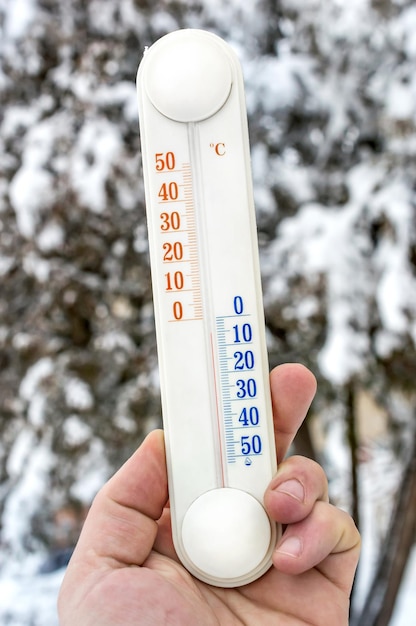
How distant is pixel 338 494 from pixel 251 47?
4.01ft

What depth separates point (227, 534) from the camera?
0.61 m

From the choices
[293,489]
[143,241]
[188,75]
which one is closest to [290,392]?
[293,489]

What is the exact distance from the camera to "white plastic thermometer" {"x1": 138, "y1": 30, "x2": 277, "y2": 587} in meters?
0.62

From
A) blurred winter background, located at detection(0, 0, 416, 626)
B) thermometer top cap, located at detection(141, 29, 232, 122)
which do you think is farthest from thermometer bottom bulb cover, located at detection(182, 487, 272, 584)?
blurred winter background, located at detection(0, 0, 416, 626)

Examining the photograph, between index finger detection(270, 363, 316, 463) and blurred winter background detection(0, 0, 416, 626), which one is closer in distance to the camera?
index finger detection(270, 363, 316, 463)

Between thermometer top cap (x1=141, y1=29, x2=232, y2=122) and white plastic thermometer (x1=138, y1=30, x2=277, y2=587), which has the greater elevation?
A: thermometer top cap (x1=141, y1=29, x2=232, y2=122)

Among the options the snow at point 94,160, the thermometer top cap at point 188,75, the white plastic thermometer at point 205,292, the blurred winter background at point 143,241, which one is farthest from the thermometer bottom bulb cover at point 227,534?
the snow at point 94,160

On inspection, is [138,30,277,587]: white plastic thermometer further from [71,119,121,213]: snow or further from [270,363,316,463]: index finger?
[71,119,121,213]: snow

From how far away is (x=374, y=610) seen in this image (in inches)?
66.4

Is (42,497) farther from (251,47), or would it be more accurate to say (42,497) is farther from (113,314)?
(251,47)

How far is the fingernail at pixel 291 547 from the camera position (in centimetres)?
59

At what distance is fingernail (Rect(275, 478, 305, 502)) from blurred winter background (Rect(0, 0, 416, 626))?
796 mm

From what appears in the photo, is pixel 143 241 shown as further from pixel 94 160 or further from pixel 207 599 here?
pixel 207 599

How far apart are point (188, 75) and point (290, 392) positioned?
317mm
